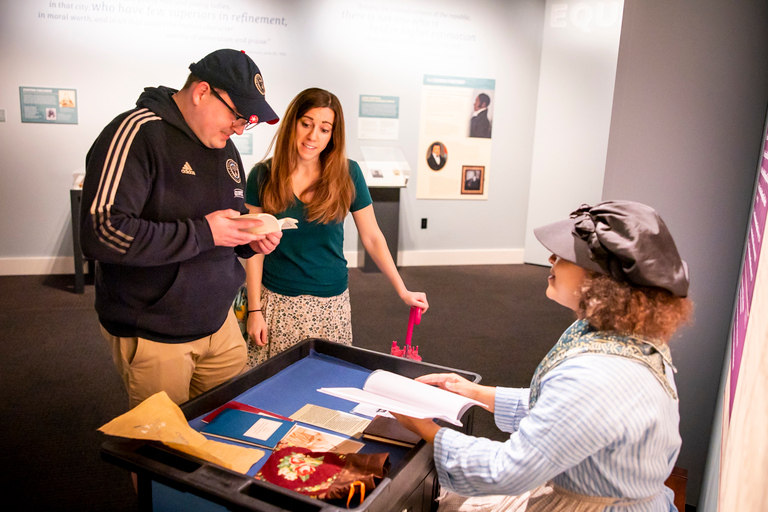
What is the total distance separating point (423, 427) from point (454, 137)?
18.1 feet

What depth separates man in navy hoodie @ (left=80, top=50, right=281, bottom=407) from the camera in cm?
140

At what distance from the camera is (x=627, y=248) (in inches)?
42.5

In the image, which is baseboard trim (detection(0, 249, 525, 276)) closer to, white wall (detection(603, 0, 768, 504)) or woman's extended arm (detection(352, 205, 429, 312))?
woman's extended arm (detection(352, 205, 429, 312))

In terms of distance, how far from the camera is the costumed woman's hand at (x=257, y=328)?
208 centimetres

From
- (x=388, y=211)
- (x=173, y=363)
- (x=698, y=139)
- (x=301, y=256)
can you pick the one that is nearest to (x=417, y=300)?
(x=301, y=256)

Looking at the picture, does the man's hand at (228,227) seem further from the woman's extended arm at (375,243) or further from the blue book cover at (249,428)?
the woman's extended arm at (375,243)

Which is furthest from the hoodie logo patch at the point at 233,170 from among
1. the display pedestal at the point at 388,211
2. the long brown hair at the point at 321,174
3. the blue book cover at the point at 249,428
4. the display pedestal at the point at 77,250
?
the display pedestal at the point at 388,211

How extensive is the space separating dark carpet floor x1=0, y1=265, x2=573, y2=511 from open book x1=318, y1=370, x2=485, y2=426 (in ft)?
4.79

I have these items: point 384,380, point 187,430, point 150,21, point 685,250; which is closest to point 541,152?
point 150,21

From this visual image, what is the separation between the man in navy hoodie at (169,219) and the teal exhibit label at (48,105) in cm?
453

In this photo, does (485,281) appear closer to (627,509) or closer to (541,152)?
(541,152)

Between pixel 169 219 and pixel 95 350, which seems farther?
pixel 95 350

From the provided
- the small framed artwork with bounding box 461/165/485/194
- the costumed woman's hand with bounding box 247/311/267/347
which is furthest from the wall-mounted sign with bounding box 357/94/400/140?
the costumed woman's hand with bounding box 247/311/267/347

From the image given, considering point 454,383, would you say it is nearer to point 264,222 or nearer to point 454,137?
point 264,222
